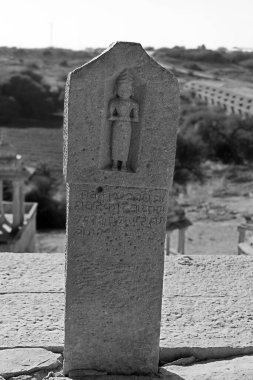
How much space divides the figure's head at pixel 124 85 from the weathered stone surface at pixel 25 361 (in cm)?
222

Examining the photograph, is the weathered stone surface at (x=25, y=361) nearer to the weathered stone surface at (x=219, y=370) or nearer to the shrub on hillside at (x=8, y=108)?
the weathered stone surface at (x=219, y=370)

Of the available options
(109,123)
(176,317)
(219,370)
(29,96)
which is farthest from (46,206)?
(29,96)

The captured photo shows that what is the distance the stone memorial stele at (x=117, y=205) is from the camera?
4191mm

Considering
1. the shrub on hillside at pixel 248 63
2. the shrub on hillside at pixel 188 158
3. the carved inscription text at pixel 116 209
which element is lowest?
the shrub on hillside at pixel 188 158

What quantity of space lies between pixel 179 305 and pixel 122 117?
267 centimetres

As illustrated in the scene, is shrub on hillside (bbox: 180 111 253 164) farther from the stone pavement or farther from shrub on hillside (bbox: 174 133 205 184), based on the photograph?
the stone pavement

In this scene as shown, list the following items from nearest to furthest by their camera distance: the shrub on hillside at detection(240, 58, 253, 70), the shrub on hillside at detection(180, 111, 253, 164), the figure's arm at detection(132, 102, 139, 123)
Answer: the figure's arm at detection(132, 102, 139, 123), the shrub on hillside at detection(180, 111, 253, 164), the shrub on hillside at detection(240, 58, 253, 70)

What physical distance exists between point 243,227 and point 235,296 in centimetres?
609

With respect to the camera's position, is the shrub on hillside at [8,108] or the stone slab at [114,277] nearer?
the stone slab at [114,277]

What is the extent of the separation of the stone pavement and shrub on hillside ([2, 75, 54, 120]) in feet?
122

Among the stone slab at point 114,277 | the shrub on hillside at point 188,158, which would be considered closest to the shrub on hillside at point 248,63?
the shrub on hillside at point 188,158

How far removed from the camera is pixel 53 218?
24406mm

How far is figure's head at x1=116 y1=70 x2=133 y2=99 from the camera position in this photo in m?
4.17

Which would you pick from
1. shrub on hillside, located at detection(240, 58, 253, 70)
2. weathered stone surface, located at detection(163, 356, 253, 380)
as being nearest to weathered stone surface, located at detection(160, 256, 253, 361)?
weathered stone surface, located at detection(163, 356, 253, 380)
